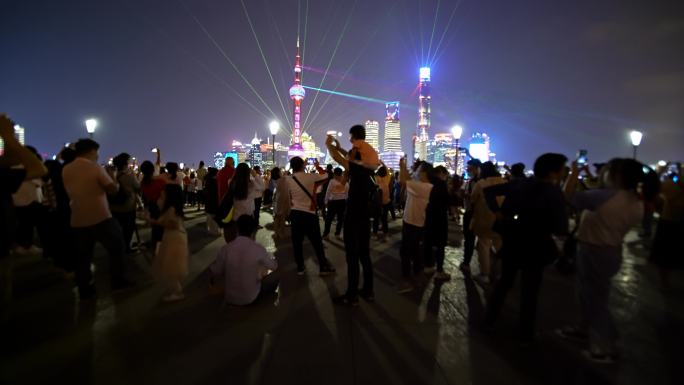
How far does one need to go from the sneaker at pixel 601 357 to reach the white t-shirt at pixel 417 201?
8.36ft

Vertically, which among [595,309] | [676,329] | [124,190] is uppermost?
[124,190]

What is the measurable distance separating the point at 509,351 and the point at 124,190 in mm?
6325

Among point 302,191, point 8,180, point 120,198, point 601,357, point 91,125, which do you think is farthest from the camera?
point 91,125

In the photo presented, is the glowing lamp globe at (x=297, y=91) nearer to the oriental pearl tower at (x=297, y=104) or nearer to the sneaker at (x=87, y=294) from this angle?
the oriental pearl tower at (x=297, y=104)

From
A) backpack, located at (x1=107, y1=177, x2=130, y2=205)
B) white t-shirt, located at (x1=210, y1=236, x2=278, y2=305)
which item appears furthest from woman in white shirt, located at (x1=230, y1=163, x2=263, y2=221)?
white t-shirt, located at (x1=210, y1=236, x2=278, y2=305)

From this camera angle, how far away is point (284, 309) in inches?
174

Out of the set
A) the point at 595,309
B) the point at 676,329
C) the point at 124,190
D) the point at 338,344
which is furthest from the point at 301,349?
the point at 124,190

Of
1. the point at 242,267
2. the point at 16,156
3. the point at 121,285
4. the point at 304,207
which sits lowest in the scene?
the point at 121,285

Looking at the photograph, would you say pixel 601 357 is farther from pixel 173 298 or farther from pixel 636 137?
pixel 636 137

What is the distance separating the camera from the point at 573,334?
3.87m

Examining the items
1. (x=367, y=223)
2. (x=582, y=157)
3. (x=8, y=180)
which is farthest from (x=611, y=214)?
(x=8, y=180)

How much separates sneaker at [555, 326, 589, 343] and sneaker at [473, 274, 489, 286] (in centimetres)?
185

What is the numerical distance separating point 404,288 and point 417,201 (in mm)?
1267

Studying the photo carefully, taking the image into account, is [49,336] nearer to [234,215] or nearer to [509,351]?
[234,215]
